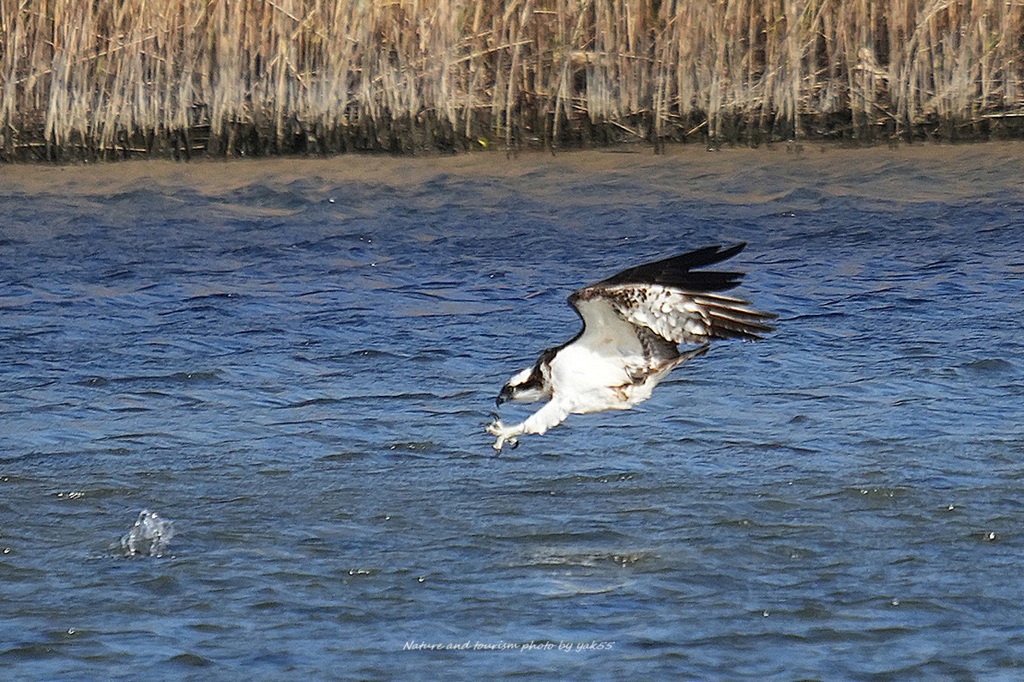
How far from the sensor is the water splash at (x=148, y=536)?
602cm

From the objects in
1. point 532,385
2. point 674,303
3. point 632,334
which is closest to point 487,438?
point 532,385

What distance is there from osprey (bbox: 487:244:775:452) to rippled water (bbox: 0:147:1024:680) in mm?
447

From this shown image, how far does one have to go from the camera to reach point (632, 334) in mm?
6121

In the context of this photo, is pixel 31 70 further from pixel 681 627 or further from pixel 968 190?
pixel 681 627

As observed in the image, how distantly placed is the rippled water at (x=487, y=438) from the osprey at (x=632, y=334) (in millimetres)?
447

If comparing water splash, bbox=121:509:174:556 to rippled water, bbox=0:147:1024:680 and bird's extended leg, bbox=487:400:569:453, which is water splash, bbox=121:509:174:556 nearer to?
rippled water, bbox=0:147:1024:680

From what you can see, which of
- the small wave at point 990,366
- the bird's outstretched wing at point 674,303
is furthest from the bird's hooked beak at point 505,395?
the small wave at point 990,366

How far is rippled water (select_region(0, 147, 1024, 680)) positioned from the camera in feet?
17.6

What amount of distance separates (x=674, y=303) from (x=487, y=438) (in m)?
1.70

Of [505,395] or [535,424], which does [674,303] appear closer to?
[535,424]

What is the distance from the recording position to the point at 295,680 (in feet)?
16.5

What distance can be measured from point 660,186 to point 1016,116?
2708mm

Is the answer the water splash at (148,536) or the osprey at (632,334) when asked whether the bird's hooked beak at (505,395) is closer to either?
the osprey at (632,334)

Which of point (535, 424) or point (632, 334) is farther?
point (535, 424)
